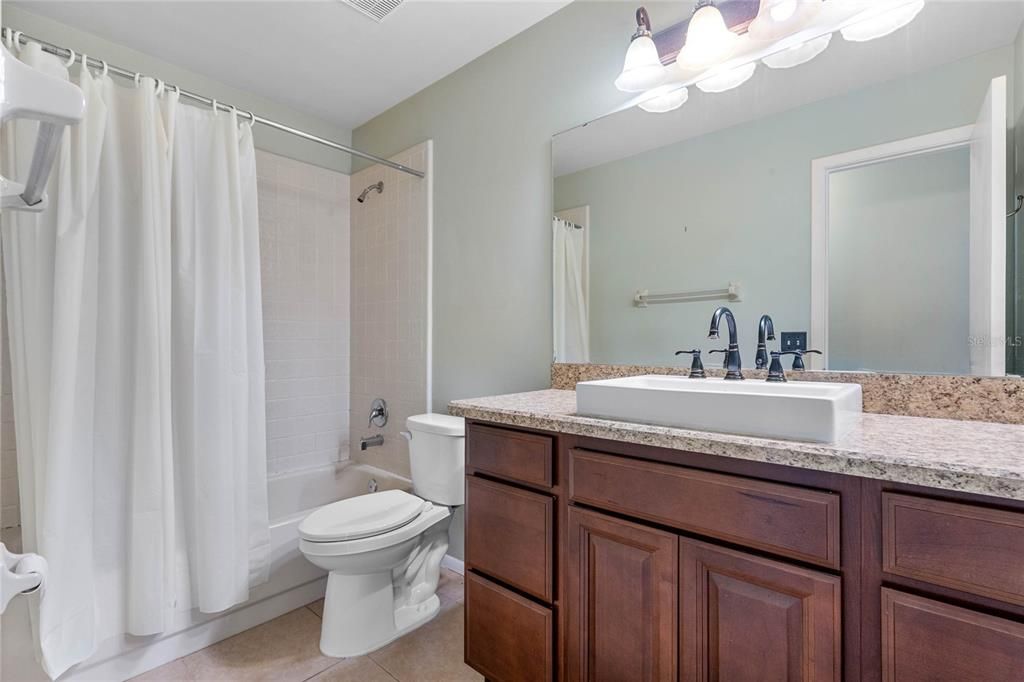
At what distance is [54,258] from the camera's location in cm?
151

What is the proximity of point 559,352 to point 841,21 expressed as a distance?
50.3 inches

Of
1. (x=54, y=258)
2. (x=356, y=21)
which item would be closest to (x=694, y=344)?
(x=356, y=21)

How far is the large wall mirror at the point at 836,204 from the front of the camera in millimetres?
1139

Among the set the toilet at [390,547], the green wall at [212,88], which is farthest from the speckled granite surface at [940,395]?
the green wall at [212,88]

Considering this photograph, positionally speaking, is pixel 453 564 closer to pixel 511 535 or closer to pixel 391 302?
pixel 511 535

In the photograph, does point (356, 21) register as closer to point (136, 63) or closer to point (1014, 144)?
point (136, 63)

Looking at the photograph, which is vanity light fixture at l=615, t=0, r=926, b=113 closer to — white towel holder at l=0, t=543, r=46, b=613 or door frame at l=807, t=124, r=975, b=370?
door frame at l=807, t=124, r=975, b=370

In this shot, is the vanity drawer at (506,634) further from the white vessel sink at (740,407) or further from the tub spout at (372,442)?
the tub spout at (372,442)

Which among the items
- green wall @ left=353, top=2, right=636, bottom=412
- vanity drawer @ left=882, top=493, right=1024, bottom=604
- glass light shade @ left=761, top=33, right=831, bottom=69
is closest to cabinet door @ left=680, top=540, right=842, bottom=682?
vanity drawer @ left=882, top=493, right=1024, bottom=604

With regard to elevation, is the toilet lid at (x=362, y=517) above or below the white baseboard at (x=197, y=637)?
above

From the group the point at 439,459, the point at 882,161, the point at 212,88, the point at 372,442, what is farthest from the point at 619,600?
the point at 212,88

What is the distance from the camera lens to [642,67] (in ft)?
5.24

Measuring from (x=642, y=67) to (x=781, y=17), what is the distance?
40cm

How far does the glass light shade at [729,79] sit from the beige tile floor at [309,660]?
6.73 ft
